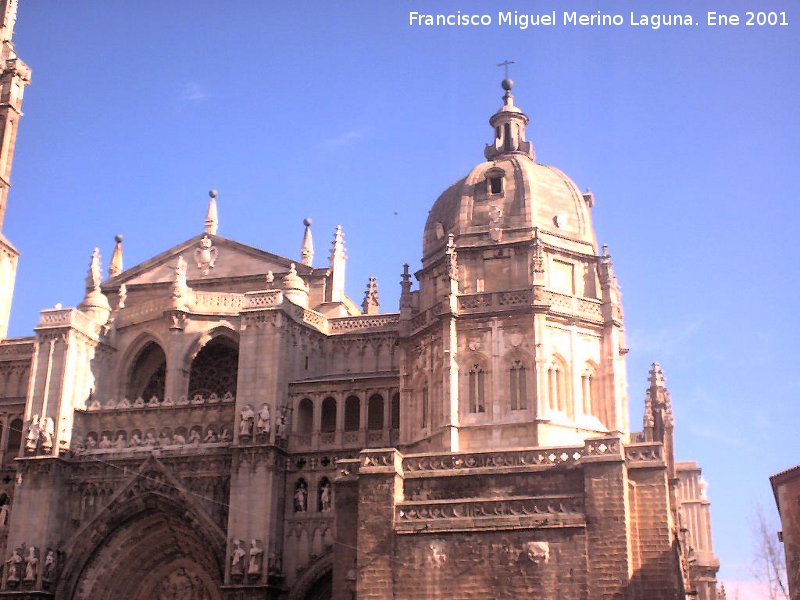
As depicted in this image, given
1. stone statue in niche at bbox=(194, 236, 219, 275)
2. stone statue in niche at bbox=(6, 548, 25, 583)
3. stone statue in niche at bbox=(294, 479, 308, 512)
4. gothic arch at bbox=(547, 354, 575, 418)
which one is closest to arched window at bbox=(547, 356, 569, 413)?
gothic arch at bbox=(547, 354, 575, 418)

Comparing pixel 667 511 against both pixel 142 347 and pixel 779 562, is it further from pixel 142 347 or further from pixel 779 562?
pixel 142 347

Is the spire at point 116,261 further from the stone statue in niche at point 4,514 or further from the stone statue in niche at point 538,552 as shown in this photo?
the stone statue in niche at point 538,552

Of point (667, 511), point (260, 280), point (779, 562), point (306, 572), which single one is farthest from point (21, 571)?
point (779, 562)

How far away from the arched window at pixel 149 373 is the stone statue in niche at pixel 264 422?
25.7ft

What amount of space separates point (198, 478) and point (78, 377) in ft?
25.0

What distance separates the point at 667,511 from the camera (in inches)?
1315

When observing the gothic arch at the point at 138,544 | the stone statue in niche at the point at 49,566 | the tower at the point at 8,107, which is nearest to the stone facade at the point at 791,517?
the gothic arch at the point at 138,544

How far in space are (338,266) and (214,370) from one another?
25.1ft

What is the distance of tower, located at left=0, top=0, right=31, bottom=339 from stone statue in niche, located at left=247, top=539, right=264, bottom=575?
73.9 feet

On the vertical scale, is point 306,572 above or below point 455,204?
below

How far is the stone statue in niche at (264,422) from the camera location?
4547 cm

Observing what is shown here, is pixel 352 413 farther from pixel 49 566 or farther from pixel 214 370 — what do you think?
pixel 49 566

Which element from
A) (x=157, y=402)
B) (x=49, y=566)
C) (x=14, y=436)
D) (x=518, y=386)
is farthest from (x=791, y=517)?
(x=14, y=436)

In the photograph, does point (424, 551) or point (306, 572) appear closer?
point (424, 551)
